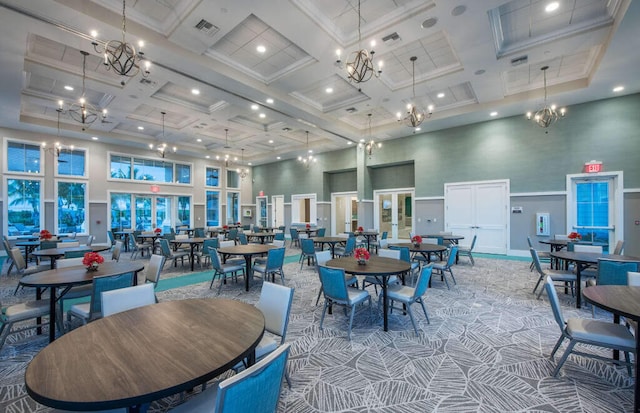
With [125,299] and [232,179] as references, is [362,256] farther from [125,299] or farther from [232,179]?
[232,179]

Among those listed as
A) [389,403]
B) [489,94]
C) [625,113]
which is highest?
[489,94]

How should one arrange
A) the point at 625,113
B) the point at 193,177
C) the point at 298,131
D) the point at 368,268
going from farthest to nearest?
the point at 193,177, the point at 298,131, the point at 625,113, the point at 368,268

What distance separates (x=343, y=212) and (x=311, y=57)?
949 cm

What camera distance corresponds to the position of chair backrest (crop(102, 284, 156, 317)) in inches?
93.3

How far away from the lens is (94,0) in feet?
14.3

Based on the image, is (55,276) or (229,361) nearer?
(229,361)

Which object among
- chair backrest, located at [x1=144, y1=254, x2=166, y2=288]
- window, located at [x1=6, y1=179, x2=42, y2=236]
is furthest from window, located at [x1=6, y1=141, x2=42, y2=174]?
chair backrest, located at [x1=144, y1=254, x2=166, y2=288]

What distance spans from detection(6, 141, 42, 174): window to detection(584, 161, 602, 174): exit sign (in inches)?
738

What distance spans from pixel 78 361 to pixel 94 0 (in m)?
5.53

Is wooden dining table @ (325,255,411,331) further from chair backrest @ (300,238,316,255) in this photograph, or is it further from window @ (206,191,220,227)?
window @ (206,191,220,227)

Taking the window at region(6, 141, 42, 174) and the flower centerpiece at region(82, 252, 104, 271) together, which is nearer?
the flower centerpiece at region(82, 252, 104, 271)

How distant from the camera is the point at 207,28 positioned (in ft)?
16.2

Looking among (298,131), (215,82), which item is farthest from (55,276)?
(298,131)

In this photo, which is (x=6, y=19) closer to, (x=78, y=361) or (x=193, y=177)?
(x=78, y=361)
